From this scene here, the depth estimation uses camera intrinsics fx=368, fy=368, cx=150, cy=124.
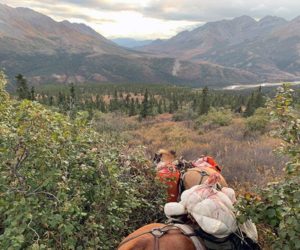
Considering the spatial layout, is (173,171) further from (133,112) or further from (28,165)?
(133,112)

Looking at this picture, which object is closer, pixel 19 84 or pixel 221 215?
pixel 221 215

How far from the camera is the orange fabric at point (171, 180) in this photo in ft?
17.1

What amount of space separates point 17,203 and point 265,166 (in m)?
5.73

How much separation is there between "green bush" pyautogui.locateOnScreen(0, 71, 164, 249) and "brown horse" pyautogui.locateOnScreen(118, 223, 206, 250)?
0.34 m

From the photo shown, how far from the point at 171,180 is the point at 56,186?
2062 mm

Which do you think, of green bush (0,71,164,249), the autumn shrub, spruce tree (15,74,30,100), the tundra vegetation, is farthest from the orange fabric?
spruce tree (15,74,30,100)

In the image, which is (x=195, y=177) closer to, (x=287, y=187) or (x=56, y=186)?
(x=287, y=187)

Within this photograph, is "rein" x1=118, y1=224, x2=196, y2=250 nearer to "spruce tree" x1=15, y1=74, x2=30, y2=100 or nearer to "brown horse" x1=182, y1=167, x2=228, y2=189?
"brown horse" x1=182, y1=167, x2=228, y2=189

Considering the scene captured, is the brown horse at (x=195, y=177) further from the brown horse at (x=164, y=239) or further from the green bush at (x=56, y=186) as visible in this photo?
the brown horse at (x=164, y=239)

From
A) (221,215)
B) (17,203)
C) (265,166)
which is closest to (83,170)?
(17,203)

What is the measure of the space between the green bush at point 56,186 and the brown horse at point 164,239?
1.11 ft

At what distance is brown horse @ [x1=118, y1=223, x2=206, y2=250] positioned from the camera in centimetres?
324

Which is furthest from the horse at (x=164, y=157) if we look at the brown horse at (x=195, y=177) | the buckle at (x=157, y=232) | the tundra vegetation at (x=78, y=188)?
the buckle at (x=157, y=232)

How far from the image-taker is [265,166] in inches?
300
